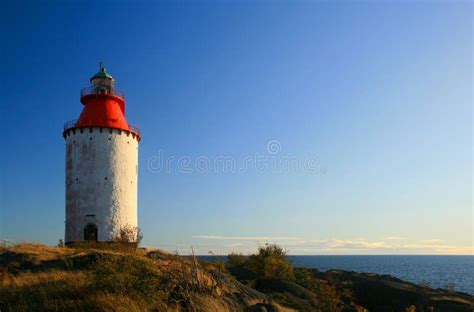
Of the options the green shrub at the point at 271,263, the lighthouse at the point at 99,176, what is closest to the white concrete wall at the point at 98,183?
the lighthouse at the point at 99,176

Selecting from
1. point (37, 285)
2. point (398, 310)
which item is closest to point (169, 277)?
point (37, 285)

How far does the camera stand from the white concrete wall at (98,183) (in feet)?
87.2

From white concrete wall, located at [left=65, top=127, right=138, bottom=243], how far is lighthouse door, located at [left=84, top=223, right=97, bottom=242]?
24cm

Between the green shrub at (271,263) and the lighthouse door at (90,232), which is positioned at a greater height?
the lighthouse door at (90,232)

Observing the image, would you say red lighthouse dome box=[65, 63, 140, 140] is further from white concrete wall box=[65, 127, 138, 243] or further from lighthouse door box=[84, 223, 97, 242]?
lighthouse door box=[84, 223, 97, 242]

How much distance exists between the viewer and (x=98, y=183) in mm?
26812

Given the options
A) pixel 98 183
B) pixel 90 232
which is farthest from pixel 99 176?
pixel 90 232

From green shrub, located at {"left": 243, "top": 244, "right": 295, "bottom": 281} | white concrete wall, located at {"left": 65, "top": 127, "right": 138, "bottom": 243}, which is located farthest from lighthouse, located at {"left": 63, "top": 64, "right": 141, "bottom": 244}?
green shrub, located at {"left": 243, "top": 244, "right": 295, "bottom": 281}

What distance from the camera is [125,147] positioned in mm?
28375

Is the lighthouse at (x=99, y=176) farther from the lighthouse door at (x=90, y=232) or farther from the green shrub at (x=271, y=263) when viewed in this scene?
the green shrub at (x=271, y=263)

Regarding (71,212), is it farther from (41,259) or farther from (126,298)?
(126,298)

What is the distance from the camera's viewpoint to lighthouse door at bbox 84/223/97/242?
26.5 m

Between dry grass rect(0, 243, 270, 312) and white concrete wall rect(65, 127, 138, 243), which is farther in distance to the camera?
white concrete wall rect(65, 127, 138, 243)

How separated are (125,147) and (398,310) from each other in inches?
866
